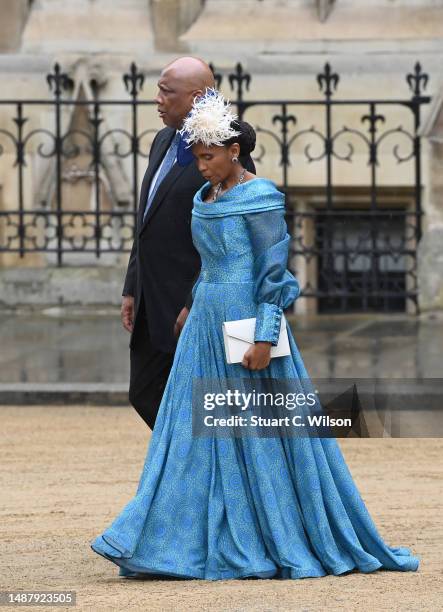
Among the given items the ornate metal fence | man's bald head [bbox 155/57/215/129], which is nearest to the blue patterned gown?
man's bald head [bbox 155/57/215/129]

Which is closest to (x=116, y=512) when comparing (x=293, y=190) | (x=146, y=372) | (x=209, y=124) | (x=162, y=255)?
(x=146, y=372)

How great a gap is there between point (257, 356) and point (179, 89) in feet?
3.95

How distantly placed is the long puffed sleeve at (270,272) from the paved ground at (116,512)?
0.85m

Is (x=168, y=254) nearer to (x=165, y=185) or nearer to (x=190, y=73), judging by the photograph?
(x=165, y=185)

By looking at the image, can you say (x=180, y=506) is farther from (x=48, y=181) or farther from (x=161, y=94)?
(x=48, y=181)

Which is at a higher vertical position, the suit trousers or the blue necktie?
the blue necktie

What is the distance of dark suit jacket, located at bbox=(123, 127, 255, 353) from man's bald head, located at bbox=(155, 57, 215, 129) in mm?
284

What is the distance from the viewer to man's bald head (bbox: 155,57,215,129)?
266 inches

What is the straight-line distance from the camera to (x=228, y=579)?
6.06 metres

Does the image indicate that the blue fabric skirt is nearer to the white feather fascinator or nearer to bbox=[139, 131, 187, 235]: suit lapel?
the white feather fascinator

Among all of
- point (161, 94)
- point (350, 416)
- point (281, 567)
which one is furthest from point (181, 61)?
point (281, 567)

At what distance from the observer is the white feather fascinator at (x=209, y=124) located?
618 centimetres

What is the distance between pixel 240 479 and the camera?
20.1ft

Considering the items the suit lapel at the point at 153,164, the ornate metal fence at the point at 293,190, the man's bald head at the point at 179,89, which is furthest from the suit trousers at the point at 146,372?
the ornate metal fence at the point at 293,190
